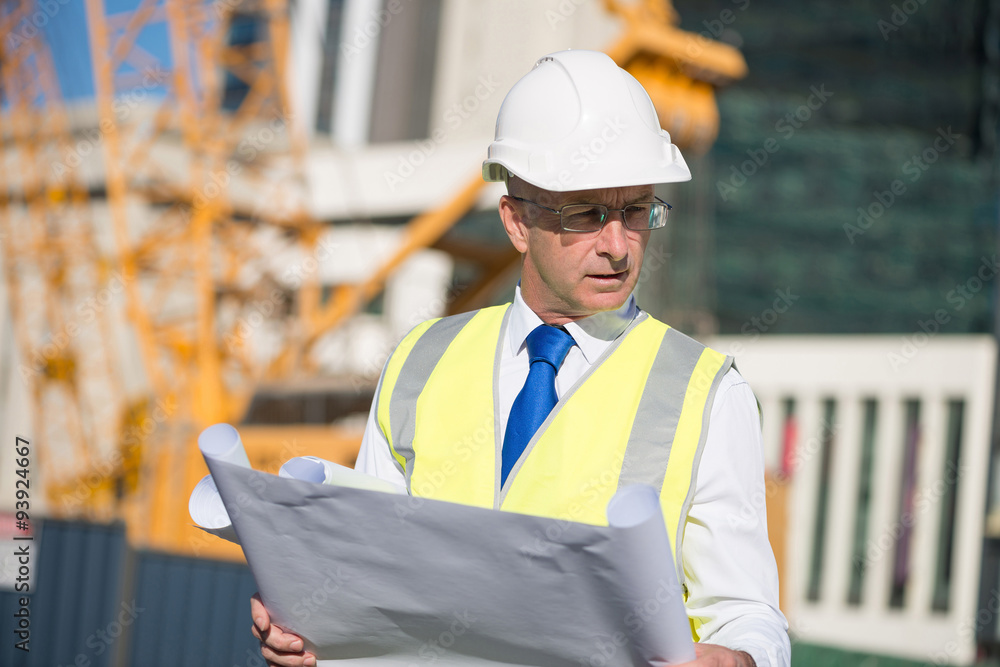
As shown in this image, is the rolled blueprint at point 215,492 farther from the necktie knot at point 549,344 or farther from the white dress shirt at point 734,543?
the white dress shirt at point 734,543

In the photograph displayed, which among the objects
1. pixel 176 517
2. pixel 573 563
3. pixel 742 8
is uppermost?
pixel 742 8

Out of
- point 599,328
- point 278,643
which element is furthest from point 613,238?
point 278,643

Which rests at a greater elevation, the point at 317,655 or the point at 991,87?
the point at 991,87

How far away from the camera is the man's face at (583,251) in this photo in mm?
1630

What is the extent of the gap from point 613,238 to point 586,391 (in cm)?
24

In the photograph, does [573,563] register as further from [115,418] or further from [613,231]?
[115,418]

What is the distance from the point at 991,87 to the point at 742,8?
5845mm

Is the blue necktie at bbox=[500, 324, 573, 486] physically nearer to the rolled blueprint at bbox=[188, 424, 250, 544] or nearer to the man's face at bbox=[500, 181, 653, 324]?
the man's face at bbox=[500, 181, 653, 324]

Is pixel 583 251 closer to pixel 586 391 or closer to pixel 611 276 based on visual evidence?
pixel 611 276

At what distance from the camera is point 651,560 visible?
1.23 m

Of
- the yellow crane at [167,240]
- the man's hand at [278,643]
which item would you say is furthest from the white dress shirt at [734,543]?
the yellow crane at [167,240]

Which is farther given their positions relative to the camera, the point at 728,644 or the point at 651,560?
the point at 728,644

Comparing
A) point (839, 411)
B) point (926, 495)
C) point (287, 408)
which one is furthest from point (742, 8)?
point (287, 408)

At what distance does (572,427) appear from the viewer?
1588 mm
